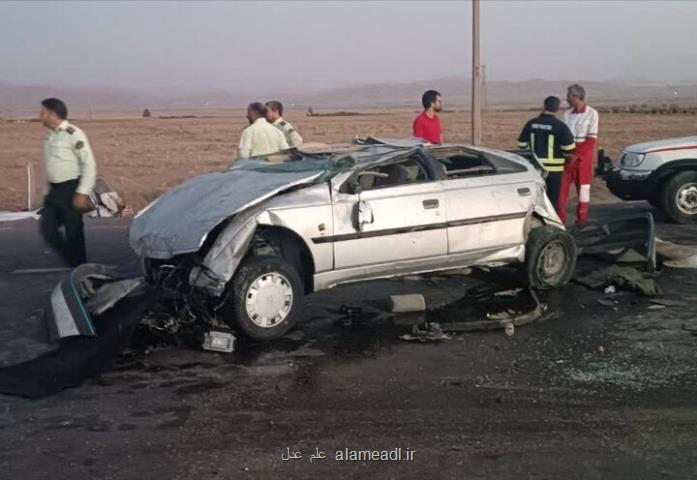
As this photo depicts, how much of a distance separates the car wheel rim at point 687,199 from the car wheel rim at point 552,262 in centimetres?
523

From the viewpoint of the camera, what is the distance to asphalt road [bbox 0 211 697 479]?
4.20 metres

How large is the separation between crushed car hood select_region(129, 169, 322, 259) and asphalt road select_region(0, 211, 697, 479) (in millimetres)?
Answer: 857

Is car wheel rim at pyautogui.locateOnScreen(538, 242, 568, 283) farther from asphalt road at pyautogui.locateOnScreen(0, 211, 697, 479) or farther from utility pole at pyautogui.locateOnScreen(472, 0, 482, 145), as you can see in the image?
utility pole at pyautogui.locateOnScreen(472, 0, 482, 145)

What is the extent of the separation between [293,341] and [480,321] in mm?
1551

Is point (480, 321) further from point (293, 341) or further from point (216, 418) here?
point (216, 418)

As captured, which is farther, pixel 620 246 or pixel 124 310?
pixel 620 246

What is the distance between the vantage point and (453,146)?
764cm

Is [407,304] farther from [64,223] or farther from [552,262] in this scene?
[64,223]

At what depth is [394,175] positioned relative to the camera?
23.7ft

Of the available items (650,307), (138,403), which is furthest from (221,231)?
(650,307)

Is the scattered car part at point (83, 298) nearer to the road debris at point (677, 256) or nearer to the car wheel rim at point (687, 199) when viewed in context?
the road debris at point (677, 256)

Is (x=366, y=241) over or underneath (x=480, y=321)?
over

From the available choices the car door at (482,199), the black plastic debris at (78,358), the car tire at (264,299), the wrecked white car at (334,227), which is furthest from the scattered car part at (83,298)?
the car door at (482,199)

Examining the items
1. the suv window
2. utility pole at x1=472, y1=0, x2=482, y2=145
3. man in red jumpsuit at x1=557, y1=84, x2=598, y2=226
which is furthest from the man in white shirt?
utility pole at x1=472, y1=0, x2=482, y2=145
